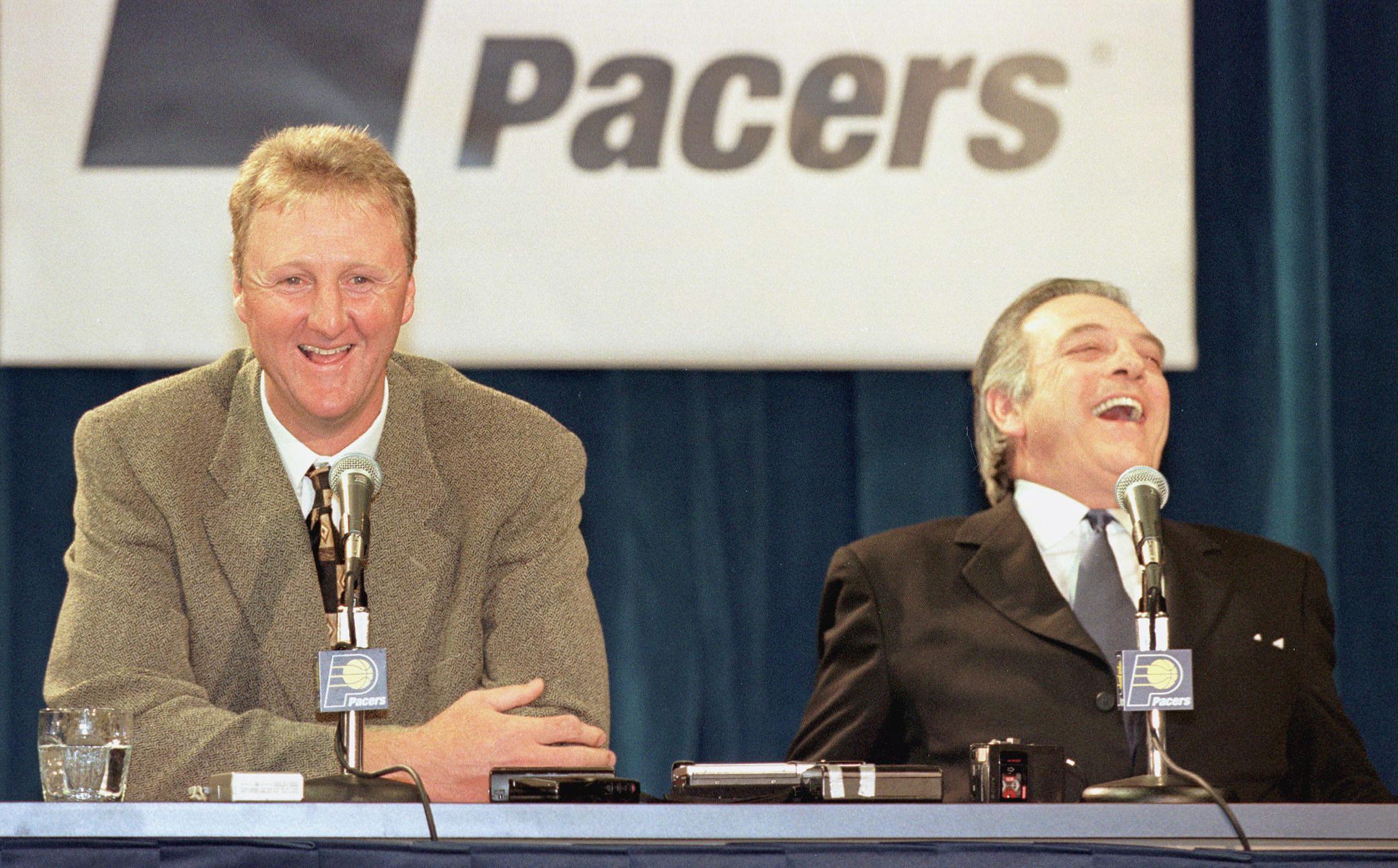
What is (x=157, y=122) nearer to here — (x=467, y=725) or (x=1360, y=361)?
(x=467, y=725)

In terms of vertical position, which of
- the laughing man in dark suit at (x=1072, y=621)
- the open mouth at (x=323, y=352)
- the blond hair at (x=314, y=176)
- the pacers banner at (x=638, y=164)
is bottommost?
the laughing man in dark suit at (x=1072, y=621)

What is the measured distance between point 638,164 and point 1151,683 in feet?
5.88

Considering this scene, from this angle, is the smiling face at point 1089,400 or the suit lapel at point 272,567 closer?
the suit lapel at point 272,567

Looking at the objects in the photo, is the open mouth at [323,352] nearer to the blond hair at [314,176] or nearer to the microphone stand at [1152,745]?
the blond hair at [314,176]

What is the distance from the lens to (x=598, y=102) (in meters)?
3.50

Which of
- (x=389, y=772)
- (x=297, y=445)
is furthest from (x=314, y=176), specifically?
(x=389, y=772)

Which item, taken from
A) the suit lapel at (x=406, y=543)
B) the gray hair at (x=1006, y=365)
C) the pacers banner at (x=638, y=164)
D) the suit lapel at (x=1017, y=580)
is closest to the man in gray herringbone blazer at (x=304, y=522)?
the suit lapel at (x=406, y=543)

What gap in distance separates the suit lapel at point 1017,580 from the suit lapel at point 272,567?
1.08 meters

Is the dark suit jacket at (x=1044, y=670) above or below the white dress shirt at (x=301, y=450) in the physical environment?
below

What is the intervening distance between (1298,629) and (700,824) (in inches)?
63.4

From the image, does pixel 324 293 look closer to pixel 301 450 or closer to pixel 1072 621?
pixel 301 450

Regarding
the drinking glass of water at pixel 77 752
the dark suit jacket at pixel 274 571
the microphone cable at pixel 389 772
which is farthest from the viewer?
the dark suit jacket at pixel 274 571

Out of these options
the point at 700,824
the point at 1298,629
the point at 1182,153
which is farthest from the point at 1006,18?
the point at 700,824

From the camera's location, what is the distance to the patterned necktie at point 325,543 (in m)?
2.04
